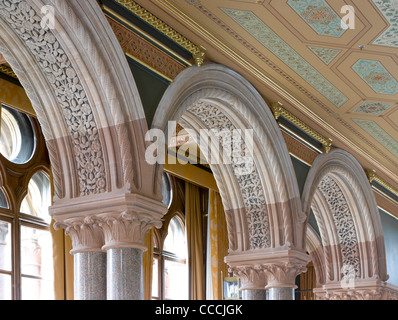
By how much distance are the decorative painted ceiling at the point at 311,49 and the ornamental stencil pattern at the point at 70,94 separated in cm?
98

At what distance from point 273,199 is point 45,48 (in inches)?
146

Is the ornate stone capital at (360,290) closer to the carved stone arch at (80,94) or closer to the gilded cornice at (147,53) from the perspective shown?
the gilded cornice at (147,53)

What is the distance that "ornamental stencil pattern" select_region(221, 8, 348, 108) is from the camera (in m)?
6.28

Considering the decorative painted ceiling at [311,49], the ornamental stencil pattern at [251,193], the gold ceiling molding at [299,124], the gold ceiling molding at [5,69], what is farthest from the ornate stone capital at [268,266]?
the gold ceiling molding at [5,69]

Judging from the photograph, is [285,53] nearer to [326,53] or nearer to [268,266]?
[326,53]

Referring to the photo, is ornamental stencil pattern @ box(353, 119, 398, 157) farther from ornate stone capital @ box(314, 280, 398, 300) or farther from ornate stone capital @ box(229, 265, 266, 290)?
ornate stone capital @ box(229, 265, 266, 290)

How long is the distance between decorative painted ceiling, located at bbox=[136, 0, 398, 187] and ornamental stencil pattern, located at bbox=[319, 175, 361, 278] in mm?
1655

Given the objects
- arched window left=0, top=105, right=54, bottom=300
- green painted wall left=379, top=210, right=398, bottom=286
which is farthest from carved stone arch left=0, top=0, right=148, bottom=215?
green painted wall left=379, top=210, right=398, bottom=286

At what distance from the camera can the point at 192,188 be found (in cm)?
1217

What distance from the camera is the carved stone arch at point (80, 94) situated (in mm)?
5195

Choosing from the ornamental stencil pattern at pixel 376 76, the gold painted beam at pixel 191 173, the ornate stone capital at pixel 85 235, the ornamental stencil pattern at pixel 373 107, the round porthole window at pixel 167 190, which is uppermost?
the ornamental stencil pattern at pixel 376 76
